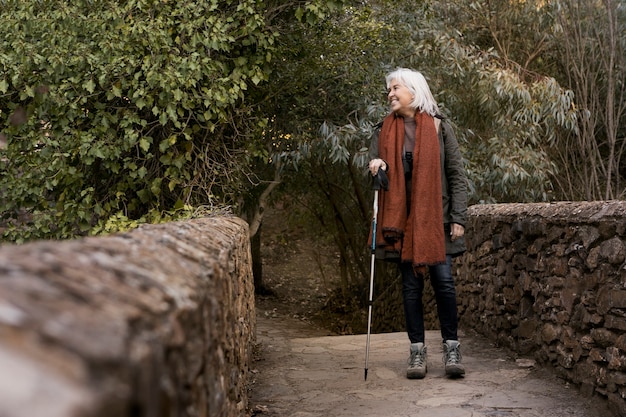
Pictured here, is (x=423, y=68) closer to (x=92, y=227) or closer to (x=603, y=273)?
(x=92, y=227)

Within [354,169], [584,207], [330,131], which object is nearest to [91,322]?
[584,207]

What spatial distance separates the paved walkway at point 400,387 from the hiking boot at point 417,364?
0.05m

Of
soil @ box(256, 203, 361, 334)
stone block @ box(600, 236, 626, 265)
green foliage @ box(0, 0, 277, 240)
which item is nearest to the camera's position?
stone block @ box(600, 236, 626, 265)

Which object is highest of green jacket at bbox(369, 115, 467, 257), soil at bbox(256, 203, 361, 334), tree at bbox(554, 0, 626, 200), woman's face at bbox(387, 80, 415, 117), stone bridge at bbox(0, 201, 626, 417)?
tree at bbox(554, 0, 626, 200)

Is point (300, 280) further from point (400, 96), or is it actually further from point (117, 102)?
point (400, 96)

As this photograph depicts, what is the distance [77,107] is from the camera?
7.44 m

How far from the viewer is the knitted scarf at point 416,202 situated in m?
5.54

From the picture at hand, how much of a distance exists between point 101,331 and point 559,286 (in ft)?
16.0

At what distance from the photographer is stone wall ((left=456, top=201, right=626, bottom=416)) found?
475cm

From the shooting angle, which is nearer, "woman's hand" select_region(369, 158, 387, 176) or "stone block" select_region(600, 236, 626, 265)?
"stone block" select_region(600, 236, 626, 265)

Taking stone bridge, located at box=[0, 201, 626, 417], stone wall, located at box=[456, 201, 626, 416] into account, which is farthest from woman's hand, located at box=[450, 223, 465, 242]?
stone bridge, located at box=[0, 201, 626, 417]

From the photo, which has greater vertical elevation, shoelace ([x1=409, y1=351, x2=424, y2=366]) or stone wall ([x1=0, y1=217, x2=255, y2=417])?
stone wall ([x1=0, y1=217, x2=255, y2=417])

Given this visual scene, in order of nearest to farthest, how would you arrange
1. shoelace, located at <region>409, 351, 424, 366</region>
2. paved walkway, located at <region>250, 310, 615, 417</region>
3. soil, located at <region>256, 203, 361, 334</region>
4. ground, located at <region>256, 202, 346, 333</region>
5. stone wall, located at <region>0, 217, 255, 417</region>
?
stone wall, located at <region>0, 217, 255, 417</region> → paved walkway, located at <region>250, 310, 615, 417</region> → shoelace, located at <region>409, 351, 424, 366</region> → soil, located at <region>256, 203, 361, 334</region> → ground, located at <region>256, 202, 346, 333</region>

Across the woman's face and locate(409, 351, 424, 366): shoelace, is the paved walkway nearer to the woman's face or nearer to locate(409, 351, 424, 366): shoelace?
locate(409, 351, 424, 366): shoelace
